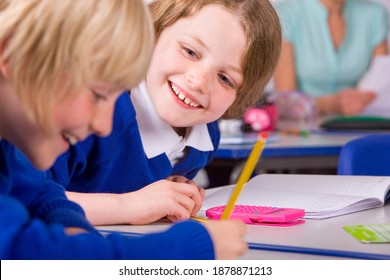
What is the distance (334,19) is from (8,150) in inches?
157

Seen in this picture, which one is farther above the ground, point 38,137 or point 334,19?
point 334,19

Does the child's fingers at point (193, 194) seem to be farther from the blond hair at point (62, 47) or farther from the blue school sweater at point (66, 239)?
the blond hair at point (62, 47)

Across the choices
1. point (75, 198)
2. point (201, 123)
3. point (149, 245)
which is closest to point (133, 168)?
point (201, 123)

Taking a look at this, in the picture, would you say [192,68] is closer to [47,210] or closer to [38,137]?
[47,210]

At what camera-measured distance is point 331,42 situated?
15.7ft

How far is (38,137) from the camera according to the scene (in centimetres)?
93

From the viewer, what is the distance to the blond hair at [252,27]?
1717 millimetres

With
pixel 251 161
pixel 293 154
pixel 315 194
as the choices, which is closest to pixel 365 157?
pixel 315 194

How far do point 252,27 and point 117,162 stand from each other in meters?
0.41

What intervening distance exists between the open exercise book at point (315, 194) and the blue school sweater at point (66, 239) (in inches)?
21.4

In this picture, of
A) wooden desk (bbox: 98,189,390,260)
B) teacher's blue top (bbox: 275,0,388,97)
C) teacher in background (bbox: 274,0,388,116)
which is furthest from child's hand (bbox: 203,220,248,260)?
teacher's blue top (bbox: 275,0,388,97)

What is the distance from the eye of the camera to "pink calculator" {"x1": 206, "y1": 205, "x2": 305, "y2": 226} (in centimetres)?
141

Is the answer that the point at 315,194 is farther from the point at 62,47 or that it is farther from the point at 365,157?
the point at 62,47
